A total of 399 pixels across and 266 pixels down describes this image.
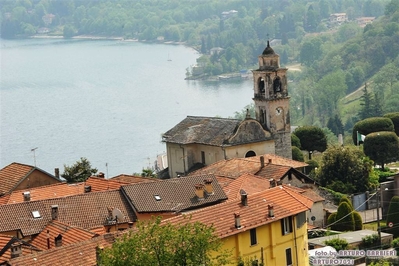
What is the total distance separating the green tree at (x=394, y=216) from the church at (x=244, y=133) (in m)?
11.0

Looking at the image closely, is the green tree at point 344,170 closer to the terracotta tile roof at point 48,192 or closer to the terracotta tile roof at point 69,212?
the terracotta tile roof at point 48,192

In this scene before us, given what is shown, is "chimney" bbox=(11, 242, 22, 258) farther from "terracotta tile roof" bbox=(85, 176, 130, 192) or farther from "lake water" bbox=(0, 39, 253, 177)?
"lake water" bbox=(0, 39, 253, 177)

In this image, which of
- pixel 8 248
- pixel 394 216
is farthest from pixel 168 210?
pixel 394 216

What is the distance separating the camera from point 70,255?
18.8 metres

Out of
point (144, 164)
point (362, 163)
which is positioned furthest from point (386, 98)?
point (362, 163)

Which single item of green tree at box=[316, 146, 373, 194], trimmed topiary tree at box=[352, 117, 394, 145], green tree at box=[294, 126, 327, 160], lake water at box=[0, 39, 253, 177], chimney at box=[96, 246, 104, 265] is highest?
chimney at box=[96, 246, 104, 265]

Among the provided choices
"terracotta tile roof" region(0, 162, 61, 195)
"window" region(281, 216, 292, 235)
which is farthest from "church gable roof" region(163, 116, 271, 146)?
"window" region(281, 216, 292, 235)

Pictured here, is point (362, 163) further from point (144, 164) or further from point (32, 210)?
point (144, 164)

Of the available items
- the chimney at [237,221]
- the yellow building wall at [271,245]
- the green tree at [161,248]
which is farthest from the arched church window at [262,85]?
the green tree at [161,248]

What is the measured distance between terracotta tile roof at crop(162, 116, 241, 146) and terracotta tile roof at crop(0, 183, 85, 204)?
10.9 metres

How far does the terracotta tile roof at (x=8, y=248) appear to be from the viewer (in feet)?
64.3

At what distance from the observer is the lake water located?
81375mm

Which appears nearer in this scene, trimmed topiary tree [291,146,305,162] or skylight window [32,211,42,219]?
skylight window [32,211,42,219]

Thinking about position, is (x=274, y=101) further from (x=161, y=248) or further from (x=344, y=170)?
(x=161, y=248)
